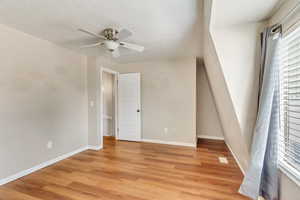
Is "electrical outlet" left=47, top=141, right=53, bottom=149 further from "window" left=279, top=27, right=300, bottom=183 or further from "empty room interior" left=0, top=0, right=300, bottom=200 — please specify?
"window" left=279, top=27, right=300, bottom=183

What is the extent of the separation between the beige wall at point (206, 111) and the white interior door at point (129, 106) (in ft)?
6.41

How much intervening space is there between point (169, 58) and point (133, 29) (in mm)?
1862

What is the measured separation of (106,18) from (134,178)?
94.9 inches

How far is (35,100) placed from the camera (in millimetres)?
2625

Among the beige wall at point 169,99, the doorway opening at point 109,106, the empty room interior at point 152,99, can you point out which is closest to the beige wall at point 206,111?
the empty room interior at point 152,99

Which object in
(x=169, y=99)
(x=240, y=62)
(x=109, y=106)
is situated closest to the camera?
(x=240, y=62)

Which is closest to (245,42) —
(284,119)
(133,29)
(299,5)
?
(299,5)

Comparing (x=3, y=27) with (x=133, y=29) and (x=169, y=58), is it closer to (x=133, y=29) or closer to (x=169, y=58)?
(x=133, y=29)

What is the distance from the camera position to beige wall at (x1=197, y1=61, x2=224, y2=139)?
4.59 meters

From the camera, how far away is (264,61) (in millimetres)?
1565

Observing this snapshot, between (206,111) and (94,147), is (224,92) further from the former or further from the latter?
(94,147)

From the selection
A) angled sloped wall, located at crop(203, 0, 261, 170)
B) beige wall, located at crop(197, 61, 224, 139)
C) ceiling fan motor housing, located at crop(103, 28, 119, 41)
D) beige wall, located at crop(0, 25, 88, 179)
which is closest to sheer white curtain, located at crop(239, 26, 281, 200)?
angled sloped wall, located at crop(203, 0, 261, 170)

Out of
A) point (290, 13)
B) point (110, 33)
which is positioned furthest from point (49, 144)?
point (290, 13)

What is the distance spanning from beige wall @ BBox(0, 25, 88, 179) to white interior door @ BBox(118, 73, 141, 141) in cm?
124
